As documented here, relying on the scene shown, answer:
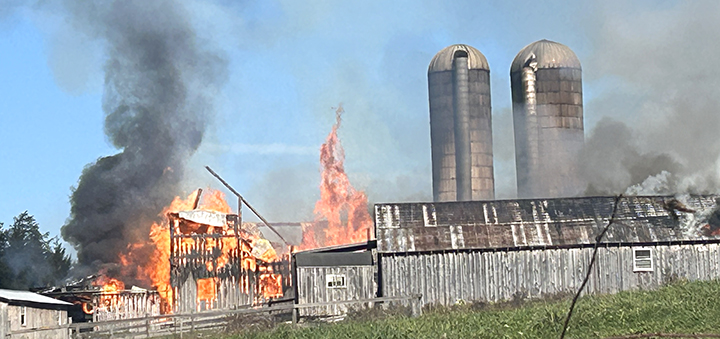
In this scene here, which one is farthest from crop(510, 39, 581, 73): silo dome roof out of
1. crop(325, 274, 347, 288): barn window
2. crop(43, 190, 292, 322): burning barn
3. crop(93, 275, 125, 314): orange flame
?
crop(93, 275, 125, 314): orange flame

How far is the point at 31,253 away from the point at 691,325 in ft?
174

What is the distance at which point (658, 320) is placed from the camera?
2300 cm

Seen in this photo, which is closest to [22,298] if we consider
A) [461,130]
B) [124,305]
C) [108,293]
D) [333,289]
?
[108,293]

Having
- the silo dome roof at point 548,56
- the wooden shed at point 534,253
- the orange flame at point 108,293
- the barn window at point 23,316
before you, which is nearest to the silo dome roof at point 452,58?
the silo dome roof at point 548,56

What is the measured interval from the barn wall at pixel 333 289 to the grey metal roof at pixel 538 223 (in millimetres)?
1678

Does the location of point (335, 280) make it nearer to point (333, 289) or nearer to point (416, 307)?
point (333, 289)

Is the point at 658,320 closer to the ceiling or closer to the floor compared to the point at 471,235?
closer to the floor

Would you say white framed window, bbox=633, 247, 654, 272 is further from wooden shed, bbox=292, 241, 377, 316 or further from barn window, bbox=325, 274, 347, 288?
barn window, bbox=325, 274, 347, 288

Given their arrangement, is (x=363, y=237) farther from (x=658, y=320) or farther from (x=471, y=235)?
(x=658, y=320)

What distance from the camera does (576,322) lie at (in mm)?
23438

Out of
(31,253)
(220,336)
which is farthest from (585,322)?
(31,253)

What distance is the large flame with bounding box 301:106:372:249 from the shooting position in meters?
67.4

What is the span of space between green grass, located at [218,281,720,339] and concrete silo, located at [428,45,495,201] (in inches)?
1342

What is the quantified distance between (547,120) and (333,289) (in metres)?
30.7
